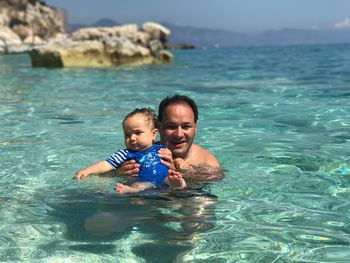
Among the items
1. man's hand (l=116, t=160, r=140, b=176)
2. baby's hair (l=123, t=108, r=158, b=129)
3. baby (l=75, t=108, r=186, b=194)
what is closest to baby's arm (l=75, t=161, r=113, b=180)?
baby (l=75, t=108, r=186, b=194)

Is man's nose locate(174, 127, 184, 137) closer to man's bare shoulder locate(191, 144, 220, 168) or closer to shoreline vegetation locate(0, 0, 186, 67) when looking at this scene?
man's bare shoulder locate(191, 144, 220, 168)

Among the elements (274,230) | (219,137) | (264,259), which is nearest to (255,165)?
(219,137)

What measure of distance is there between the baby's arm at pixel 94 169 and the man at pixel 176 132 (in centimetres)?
12

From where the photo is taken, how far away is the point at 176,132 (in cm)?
421

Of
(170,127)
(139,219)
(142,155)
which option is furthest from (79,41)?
(139,219)

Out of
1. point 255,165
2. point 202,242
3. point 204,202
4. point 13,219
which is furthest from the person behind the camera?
point 255,165

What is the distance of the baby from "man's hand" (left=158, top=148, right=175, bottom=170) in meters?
0.03

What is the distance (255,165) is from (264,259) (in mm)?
2538

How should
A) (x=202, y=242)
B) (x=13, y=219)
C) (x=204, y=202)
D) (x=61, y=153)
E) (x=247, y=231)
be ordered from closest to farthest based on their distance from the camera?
(x=202, y=242) < (x=247, y=231) < (x=13, y=219) < (x=204, y=202) < (x=61, y=153)

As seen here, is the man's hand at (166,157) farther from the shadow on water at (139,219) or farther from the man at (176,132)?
the shadow on water at (139,219)

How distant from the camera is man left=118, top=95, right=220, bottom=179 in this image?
4059mm

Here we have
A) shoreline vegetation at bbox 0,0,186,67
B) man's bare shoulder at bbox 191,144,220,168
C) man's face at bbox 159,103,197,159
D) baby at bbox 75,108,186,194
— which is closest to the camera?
baby at bbox 75,108,186,194

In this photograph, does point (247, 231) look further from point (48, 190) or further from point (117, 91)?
point (117, 91)

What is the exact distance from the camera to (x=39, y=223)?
3209 millimetres
